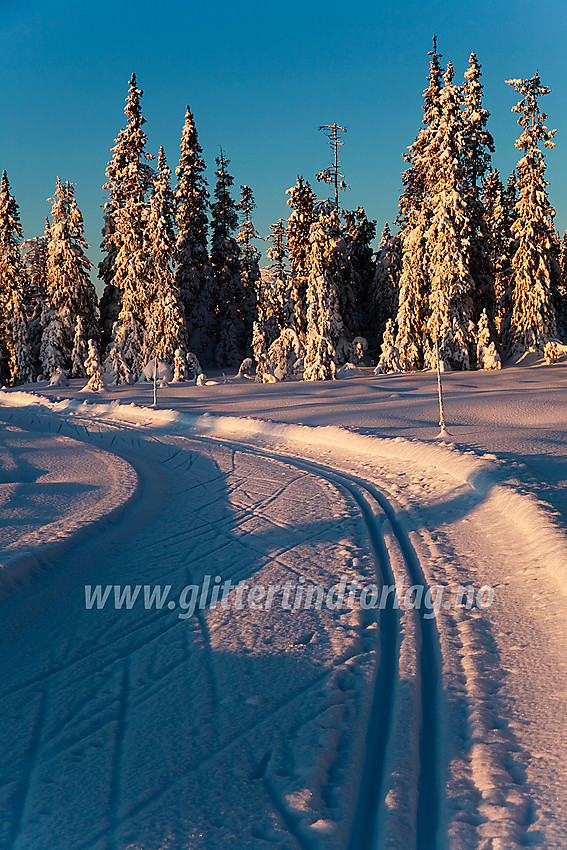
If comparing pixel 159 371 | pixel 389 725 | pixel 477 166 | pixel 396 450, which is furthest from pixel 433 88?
pixel 389 725

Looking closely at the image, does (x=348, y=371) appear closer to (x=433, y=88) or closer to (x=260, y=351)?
(x=260, y=351)

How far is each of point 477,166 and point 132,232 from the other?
2205cm

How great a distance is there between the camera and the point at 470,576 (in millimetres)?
5812

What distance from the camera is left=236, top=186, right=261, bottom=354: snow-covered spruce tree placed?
50.9 meters

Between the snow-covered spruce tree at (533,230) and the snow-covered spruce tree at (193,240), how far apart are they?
2147 centimetres

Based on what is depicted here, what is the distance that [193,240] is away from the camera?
45031mm

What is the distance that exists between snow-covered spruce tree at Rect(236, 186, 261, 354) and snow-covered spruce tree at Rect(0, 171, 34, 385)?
16923 mm

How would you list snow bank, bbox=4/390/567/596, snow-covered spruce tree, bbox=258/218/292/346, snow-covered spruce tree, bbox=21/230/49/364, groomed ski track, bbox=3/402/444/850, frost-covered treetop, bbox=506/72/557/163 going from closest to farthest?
groomed ski track, bbox=3/402/444/850 < snow bank, bbox=4/390/567/596 < frost-covered treetop, bbox=506/72/557/163 < snow-covered spruce tree, bbox=258/218/292/346 < snow-covered spruce tree, bbox=21/230/49/364

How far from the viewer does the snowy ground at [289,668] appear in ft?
9.59

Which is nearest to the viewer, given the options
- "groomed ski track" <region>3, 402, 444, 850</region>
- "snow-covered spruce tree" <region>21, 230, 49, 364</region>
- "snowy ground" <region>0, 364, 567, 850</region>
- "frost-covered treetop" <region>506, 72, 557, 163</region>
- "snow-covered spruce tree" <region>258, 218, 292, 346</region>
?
"groomed ski track" <region>3, 402, 444, 850</region>

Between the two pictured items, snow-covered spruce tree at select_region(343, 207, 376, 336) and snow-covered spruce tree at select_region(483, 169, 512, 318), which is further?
snow-covered spruce tree at select_region(343, 207, 376, 336)

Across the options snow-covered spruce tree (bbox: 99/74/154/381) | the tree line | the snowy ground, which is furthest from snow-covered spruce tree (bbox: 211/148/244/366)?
the snowy ground

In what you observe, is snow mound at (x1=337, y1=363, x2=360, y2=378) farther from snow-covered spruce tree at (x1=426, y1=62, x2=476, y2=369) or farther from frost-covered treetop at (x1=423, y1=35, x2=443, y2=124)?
frost-covered treetop at (x1=423, y1=35, x2=443, y2=124)

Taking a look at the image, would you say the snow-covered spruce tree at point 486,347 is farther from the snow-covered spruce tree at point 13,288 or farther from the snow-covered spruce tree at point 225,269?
the snow-covered spruce tree at point 13,288
